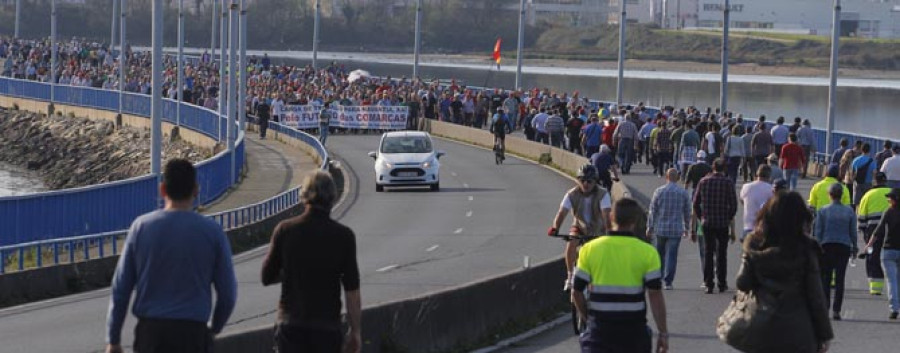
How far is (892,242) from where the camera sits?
17.9m

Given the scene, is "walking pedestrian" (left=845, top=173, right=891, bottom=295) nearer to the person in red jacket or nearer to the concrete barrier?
the concrete barrier

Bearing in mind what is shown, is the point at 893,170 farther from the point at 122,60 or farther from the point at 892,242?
the point at 122,60

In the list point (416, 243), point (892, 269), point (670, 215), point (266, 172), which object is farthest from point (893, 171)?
point (266, 172)

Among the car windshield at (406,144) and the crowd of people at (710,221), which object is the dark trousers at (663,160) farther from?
the car windshield at (406,144)

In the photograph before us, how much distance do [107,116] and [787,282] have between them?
6243 centimetres

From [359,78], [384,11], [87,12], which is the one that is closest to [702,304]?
[359,78]

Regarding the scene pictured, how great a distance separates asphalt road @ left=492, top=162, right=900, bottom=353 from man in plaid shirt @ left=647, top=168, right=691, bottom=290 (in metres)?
0.63

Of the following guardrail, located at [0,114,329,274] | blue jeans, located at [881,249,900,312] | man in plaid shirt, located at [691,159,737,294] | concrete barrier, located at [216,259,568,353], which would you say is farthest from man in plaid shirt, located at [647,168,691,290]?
guardrail, located at [0,114,329,274]

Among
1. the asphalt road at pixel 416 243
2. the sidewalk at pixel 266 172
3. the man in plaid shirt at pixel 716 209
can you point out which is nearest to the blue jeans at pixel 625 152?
the asphalt road at pixel 416 243

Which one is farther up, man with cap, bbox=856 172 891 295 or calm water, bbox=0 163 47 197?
man with cap, bbox=856 172 891 295

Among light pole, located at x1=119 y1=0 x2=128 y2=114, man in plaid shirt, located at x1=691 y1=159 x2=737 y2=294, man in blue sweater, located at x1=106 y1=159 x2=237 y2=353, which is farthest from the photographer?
light pole, located at x1=119 y1=0 x2=128 y2=114

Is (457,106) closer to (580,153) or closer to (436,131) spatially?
(436,131)

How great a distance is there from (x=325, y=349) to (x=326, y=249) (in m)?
0.52

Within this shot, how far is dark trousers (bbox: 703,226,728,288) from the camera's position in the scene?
792 inches
